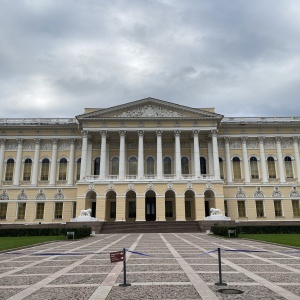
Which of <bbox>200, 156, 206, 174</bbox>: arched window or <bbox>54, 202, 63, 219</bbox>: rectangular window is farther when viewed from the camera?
<bbox>200, 156, 206, 174</bbox>: arched window

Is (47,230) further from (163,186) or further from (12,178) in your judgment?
(12,178)

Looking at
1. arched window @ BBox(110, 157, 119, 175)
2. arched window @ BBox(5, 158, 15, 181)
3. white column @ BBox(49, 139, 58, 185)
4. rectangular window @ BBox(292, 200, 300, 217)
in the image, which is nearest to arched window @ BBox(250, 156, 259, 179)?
rectangular window @ BBox(292, 200, 300, 217)

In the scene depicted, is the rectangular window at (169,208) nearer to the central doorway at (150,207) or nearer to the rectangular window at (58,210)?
the central doorway at (150,207)

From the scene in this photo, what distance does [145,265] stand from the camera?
38.4 feet

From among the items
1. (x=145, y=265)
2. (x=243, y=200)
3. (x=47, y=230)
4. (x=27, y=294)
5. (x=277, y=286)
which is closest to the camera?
(x=27, y=294)

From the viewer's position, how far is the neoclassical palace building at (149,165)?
43.6 m

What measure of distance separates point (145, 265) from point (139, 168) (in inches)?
1290

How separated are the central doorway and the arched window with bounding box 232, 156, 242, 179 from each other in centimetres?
1307

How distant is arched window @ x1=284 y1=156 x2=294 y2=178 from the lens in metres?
48.5

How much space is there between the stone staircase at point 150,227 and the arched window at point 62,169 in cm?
1360

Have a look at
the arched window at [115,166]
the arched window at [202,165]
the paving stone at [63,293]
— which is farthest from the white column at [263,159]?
the paving stone at [63,293]

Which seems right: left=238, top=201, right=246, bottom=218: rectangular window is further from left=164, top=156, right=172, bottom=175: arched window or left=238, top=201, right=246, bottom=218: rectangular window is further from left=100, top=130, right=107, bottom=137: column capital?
left=100, top=130, right=107, bottom=137: column capital

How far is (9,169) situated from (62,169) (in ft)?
26.7

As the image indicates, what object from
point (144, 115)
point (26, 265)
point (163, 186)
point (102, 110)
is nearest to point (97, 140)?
point (102, 110)
